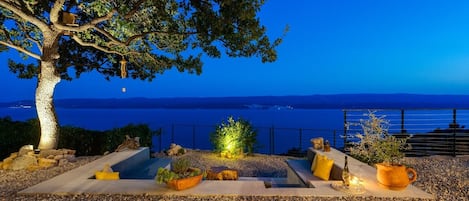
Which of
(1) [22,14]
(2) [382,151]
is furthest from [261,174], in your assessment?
(1) [22,14]

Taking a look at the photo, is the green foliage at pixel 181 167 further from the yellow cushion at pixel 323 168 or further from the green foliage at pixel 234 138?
the green foliage at pixel 234 138

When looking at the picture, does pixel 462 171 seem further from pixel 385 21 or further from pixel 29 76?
pixel 385 21

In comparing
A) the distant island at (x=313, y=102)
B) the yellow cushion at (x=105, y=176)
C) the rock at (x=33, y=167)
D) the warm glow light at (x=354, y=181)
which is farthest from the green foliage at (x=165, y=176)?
the distant island at (x=313, y=102)

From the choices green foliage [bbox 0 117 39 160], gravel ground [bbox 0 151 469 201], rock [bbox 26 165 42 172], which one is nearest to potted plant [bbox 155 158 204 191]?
gravel ground [bbox 0 151 469 201]

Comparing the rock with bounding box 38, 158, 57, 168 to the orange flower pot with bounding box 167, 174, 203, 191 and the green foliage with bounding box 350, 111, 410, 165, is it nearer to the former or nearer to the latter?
the orange flower pot with bounding box 167, 174, 203, 191

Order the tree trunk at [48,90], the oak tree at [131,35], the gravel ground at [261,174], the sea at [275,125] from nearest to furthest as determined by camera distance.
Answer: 1. the gravel ground at [261,174]
2. the oak tree at [131,35]
3. the tree trunk at [48,90]
4. the sea at [275,125]

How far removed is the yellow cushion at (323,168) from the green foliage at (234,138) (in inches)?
132

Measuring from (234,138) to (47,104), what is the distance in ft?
13.4

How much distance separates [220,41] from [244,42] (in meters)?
0.54

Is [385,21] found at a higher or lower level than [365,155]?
higher

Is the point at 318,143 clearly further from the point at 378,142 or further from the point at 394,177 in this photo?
the point at 394,177

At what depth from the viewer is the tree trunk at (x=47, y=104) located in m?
7.01

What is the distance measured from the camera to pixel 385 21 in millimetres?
16391

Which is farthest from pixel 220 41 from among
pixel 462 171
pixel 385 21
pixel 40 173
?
pixel 385 21
